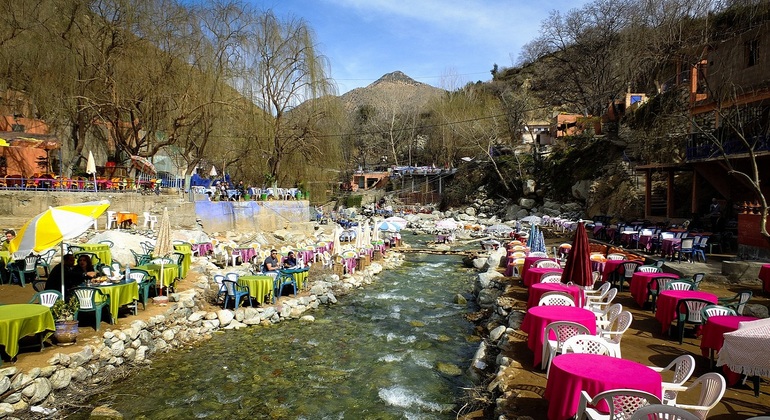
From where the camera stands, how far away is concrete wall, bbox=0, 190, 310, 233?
55.5 feet

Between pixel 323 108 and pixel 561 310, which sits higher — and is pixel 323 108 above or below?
above

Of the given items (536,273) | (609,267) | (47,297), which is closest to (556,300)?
(536,273)

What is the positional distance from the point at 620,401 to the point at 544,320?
2.37 meters

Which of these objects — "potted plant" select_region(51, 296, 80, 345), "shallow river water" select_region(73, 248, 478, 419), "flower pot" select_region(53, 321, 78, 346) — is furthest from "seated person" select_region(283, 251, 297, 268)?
"flower pot" select_region(53, 321, 78, 346)

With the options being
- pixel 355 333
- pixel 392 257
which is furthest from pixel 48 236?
pixel 392 257

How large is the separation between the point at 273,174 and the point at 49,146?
997 centimetres

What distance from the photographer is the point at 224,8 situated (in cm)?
2222

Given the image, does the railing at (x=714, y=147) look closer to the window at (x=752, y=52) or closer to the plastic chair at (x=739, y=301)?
the window at (x=752, y=52)

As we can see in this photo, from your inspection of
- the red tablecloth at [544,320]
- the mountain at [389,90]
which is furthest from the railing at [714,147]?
the mountain at [389,90]

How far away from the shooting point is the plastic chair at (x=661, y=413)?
3039 millimetres

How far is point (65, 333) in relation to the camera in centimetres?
693

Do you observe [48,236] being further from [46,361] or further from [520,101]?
[520,101]

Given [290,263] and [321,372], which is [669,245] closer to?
[290,263]

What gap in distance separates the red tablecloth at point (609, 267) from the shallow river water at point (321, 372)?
135 inches
